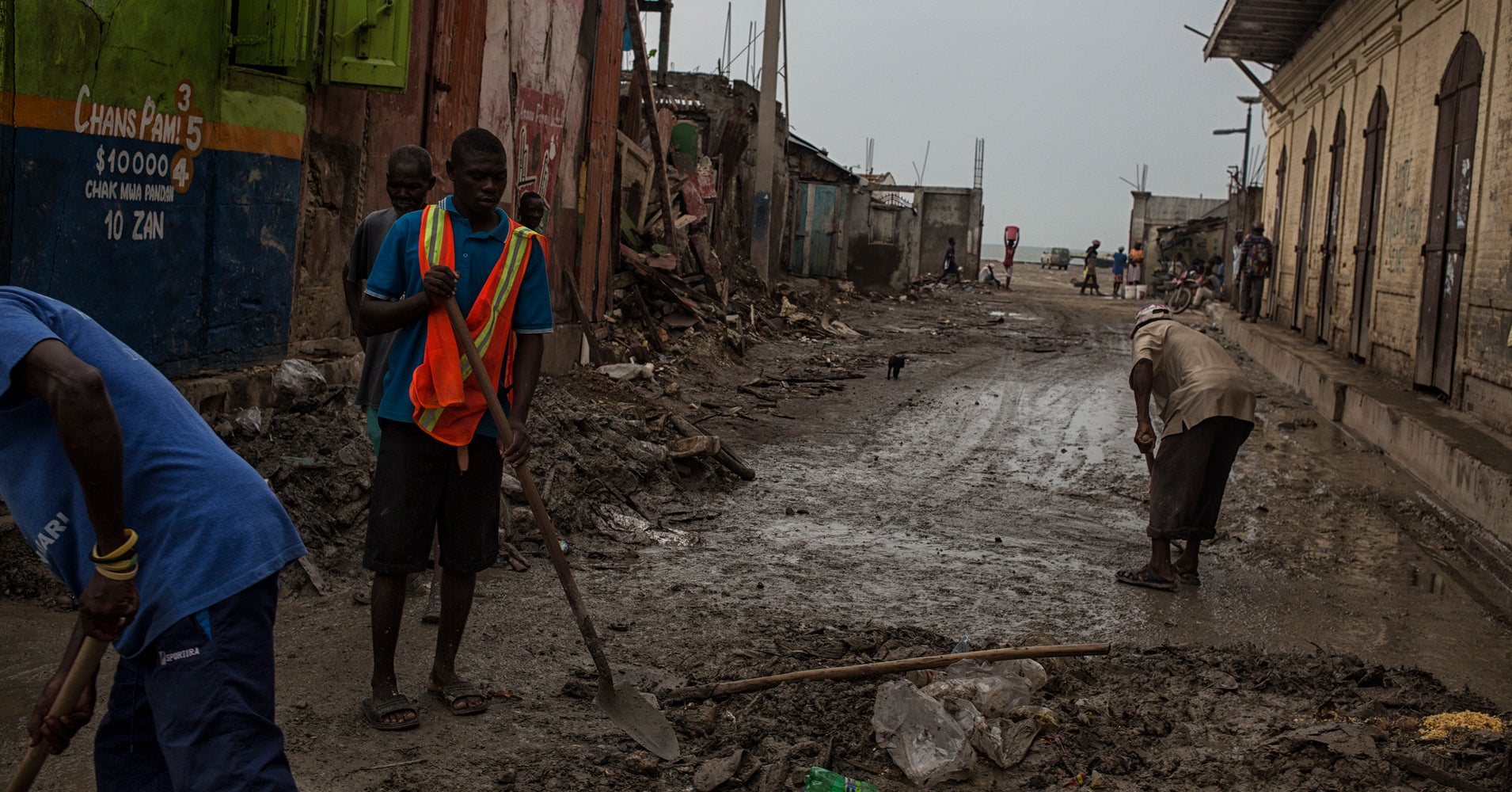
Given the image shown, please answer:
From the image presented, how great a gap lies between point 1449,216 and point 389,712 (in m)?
11.4

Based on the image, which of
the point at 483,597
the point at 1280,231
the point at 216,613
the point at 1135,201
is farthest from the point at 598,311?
the point at 1135,201

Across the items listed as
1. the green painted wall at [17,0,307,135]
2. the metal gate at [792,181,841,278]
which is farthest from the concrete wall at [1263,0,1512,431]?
the metal gate at [792,181,841,278]

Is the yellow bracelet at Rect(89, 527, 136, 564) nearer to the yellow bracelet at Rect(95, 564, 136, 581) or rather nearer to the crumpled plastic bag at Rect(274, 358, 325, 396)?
the yellow bracelet at Rect(95, 564, 136, 581)

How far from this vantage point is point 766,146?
23.4 meters

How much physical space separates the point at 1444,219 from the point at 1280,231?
1191cm

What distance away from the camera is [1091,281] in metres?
39.9

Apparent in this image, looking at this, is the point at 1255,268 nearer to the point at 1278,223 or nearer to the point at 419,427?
the point at 1278,223

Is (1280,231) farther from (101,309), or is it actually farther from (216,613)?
(216,613)

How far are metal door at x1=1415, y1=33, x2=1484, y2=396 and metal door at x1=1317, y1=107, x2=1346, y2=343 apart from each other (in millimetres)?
5266

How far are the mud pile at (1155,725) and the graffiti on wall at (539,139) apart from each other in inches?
247

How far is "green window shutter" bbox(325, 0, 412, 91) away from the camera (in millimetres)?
6707

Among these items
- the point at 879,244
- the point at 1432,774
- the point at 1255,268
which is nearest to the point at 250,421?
the point at 1432,774

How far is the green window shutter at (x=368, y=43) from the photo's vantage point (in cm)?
671

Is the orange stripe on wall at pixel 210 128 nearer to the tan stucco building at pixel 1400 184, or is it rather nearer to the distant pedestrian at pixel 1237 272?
the tan stucco building at pixel 1400 184
